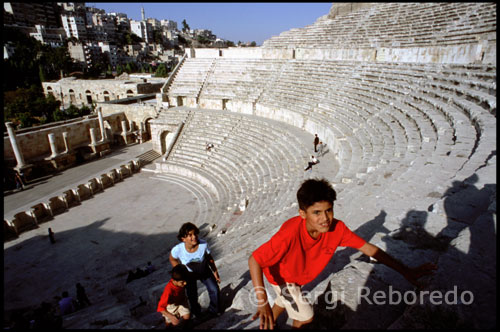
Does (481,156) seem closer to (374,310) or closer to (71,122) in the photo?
(374,310)

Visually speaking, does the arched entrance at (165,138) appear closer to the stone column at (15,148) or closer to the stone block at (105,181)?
the stone block at (105,181)

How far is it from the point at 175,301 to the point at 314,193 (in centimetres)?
265

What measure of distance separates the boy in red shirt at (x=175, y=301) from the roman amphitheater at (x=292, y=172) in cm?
53

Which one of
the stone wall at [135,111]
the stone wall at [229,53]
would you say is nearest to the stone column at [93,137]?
the stone wall at [135,111]

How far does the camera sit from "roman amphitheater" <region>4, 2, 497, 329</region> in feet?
9.57

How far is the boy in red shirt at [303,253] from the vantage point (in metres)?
2.21

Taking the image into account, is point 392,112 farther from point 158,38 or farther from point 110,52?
point 158,38

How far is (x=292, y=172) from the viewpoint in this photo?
11.5 metres

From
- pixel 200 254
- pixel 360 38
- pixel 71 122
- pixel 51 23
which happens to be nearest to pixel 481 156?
pixel 200 254

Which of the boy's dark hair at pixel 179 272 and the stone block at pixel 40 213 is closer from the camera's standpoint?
the boy's dark hair at pixel 179 272

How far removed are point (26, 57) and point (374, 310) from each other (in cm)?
6658

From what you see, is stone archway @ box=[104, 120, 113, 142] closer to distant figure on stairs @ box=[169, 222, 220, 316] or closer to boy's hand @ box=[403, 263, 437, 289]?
distant figure on stairs @ box=[169, 222, 220, 316]

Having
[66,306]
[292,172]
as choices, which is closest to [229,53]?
[292,172]

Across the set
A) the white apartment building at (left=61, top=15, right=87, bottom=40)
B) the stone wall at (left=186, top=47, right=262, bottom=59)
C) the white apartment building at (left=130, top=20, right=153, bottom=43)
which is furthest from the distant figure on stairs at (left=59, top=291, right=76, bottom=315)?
the white apartment building at (left=130, top=20, right=153, bottom=43)
